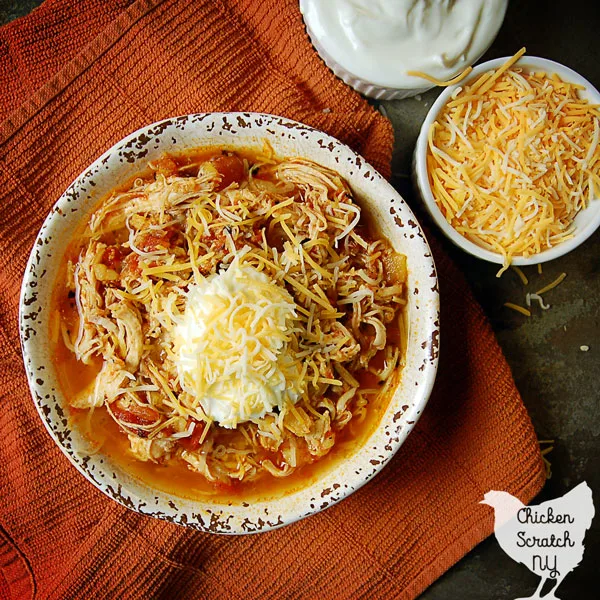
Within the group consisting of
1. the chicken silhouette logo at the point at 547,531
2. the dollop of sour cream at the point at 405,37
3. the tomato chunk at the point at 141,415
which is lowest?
the chicken silhouette logo at the point at 547,531

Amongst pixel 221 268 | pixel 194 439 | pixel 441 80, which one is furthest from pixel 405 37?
pixel 194 439

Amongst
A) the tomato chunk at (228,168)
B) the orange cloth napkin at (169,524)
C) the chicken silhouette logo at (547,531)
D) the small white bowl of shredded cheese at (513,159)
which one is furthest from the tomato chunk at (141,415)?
the chicken silhouette logo at (547,531)

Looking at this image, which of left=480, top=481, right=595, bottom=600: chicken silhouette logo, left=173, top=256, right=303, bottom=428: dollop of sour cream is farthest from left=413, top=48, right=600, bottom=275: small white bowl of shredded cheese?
left=480, top=481, right=595, bottom=600: chicken silhouette logo

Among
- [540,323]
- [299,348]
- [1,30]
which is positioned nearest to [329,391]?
[299,348]

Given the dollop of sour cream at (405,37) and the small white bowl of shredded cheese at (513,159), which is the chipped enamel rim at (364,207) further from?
the dollop of sour cream at (405,37)

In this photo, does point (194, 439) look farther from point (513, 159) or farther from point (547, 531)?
point (547, 531)

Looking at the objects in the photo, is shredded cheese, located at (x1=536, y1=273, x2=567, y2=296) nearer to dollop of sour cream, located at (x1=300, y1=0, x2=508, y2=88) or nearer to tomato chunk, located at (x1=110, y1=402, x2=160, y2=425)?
dollop of sour cream, located at (x1=300, y1=0, x2=508, y2=88)
